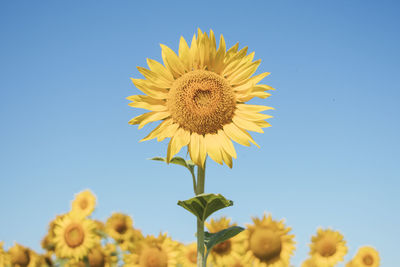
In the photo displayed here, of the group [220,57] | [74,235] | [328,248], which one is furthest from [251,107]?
[328,248]

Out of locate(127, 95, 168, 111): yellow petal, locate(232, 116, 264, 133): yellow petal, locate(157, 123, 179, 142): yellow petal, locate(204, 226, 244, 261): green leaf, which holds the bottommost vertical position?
locate(204, 226, 244, 261): green leaf

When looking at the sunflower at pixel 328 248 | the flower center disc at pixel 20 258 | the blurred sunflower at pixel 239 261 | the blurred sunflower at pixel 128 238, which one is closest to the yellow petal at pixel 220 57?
the blurred sunflower at pixel 239 261

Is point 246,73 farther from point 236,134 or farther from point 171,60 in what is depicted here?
point 171,60

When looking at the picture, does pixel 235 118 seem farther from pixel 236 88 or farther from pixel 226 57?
pixel 226 57

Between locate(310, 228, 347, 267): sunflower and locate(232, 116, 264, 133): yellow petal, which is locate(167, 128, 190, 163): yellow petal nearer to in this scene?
locate(232, 116, 264, 133): yellow petal

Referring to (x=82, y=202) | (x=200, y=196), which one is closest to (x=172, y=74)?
(x=200, y=196)

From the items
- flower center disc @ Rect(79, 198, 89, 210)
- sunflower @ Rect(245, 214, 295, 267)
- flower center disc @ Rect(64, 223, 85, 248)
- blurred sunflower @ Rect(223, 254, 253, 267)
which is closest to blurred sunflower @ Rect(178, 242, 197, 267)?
blurred sunflower @ Rect(223, 254, 253, 267)

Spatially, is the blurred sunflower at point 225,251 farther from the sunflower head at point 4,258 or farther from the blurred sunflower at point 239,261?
the sunflower head at point 4,258
